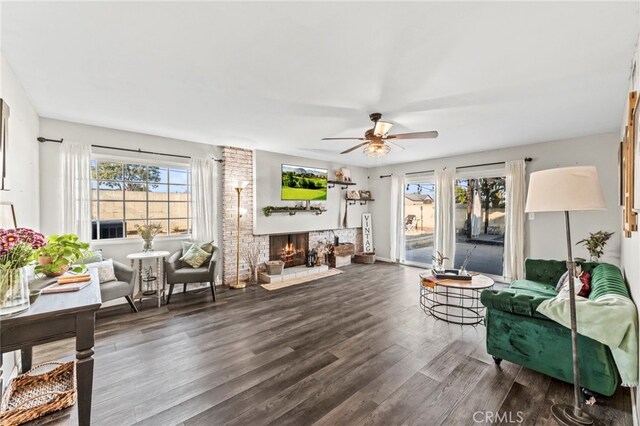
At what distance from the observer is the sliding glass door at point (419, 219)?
624 centimetres

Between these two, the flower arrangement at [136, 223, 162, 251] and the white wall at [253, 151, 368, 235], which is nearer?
the flower arrangement at [136, 223, 162, 251]

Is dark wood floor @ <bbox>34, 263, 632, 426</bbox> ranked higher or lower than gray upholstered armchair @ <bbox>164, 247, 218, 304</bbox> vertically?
lower

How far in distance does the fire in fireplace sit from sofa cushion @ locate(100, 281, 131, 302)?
8.49ft

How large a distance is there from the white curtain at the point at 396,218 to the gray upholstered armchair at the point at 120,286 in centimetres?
560

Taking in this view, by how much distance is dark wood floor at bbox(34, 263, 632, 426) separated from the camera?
180 cm

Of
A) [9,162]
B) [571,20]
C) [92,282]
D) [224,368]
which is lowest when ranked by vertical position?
[224,368]

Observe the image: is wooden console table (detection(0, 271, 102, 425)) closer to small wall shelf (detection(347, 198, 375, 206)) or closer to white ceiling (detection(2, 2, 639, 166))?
white ceiling (detection(2, 2, 639, 166))

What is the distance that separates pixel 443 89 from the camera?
251 cm

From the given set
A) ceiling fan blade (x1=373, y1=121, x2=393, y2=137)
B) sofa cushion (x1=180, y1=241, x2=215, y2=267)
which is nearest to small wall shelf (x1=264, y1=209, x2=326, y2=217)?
sofa cushion (x1=180, y1=241, x2=215, y2=267)

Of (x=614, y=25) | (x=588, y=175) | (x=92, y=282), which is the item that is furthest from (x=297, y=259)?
(x=614, y=25)

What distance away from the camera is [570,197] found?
1635 millimetres

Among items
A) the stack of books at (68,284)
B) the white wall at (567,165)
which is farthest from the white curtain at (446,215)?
the stack of books at (68,284)

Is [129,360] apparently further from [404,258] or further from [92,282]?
[404,258]

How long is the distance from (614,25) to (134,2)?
298 cm
